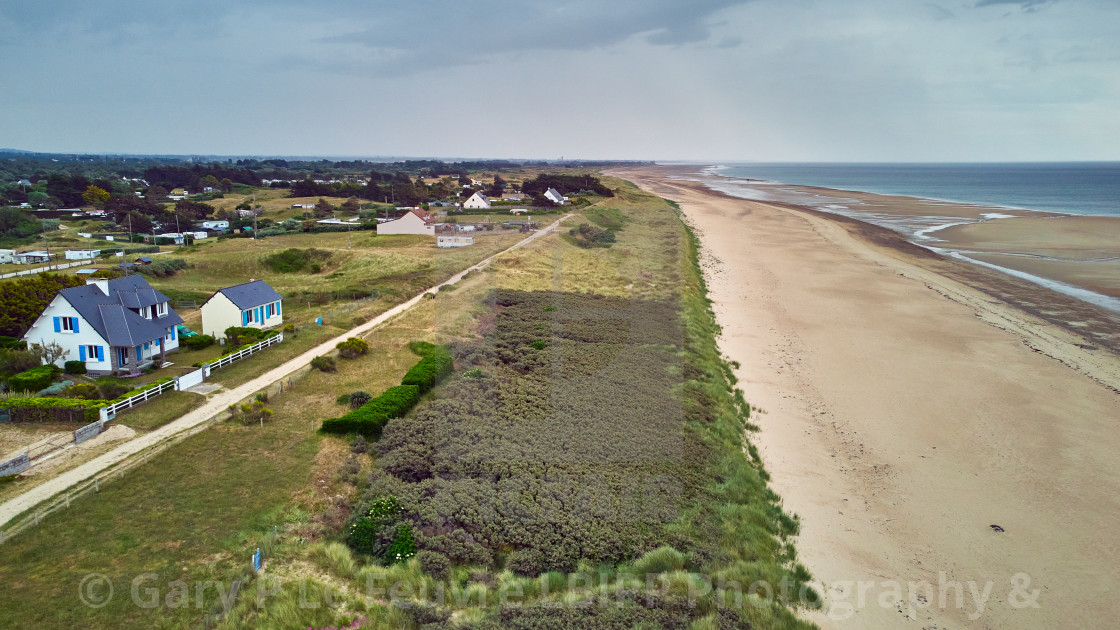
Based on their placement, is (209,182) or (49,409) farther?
(209,182)

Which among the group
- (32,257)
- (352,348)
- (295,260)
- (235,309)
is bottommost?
(352,348)

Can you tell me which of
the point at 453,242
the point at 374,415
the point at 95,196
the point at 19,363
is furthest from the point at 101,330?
the point at 95,196

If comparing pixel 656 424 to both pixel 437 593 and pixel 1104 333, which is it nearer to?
pixel 437 593

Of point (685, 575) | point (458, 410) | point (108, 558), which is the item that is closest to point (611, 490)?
point (685, 575)

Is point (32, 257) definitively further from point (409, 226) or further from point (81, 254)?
point (409, 226)

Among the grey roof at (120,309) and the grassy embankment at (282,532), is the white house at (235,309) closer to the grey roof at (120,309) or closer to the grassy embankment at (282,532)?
the grey roof at (120,309)
